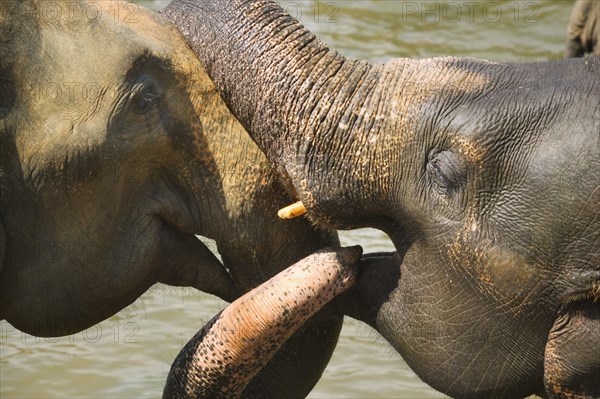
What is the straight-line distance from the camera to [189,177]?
3.78 m

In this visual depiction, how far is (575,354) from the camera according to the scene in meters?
3.57

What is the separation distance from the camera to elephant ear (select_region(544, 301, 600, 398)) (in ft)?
11.6

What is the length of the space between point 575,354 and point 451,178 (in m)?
0.58

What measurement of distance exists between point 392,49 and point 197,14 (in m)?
6.97

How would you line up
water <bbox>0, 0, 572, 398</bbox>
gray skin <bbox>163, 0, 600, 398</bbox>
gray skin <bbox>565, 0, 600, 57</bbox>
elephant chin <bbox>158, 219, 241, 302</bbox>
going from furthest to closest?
1. gray skin <bbox>565, 0, 600, 57</bbox>
2. water <bbox>0, 0, 572, 398</bbox>
3. elephant chin <bbox>158, 219, 241, 302</bbox>
4. gray skin <bbox>163, 0, 600, 398</bbox>

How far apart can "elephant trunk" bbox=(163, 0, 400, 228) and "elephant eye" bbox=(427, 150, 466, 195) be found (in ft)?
0.44

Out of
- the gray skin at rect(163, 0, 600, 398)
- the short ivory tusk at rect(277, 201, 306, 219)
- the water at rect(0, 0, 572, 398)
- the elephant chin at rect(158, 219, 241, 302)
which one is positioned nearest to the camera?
the gray skin at rect(163, 0, 600, 398)

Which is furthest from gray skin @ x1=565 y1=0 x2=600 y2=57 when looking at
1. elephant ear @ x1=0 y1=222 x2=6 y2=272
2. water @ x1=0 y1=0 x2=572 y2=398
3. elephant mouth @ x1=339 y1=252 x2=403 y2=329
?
elephant ear @ x1=0 y1=222 x2=6 y2=272

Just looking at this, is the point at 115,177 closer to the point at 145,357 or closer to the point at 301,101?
the point at 301,101

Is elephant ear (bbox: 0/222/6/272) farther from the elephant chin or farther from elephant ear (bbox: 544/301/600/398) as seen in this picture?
elephant ear (bbox: 544/301/600/398)

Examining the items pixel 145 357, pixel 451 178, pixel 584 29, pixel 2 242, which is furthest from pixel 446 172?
pixel 584 29

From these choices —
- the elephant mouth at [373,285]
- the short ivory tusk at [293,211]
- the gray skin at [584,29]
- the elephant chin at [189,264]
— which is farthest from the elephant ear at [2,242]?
the gray skin at [584,29]

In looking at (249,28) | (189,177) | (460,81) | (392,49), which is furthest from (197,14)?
(392,49)

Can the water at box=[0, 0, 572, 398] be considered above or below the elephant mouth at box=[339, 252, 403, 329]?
below
